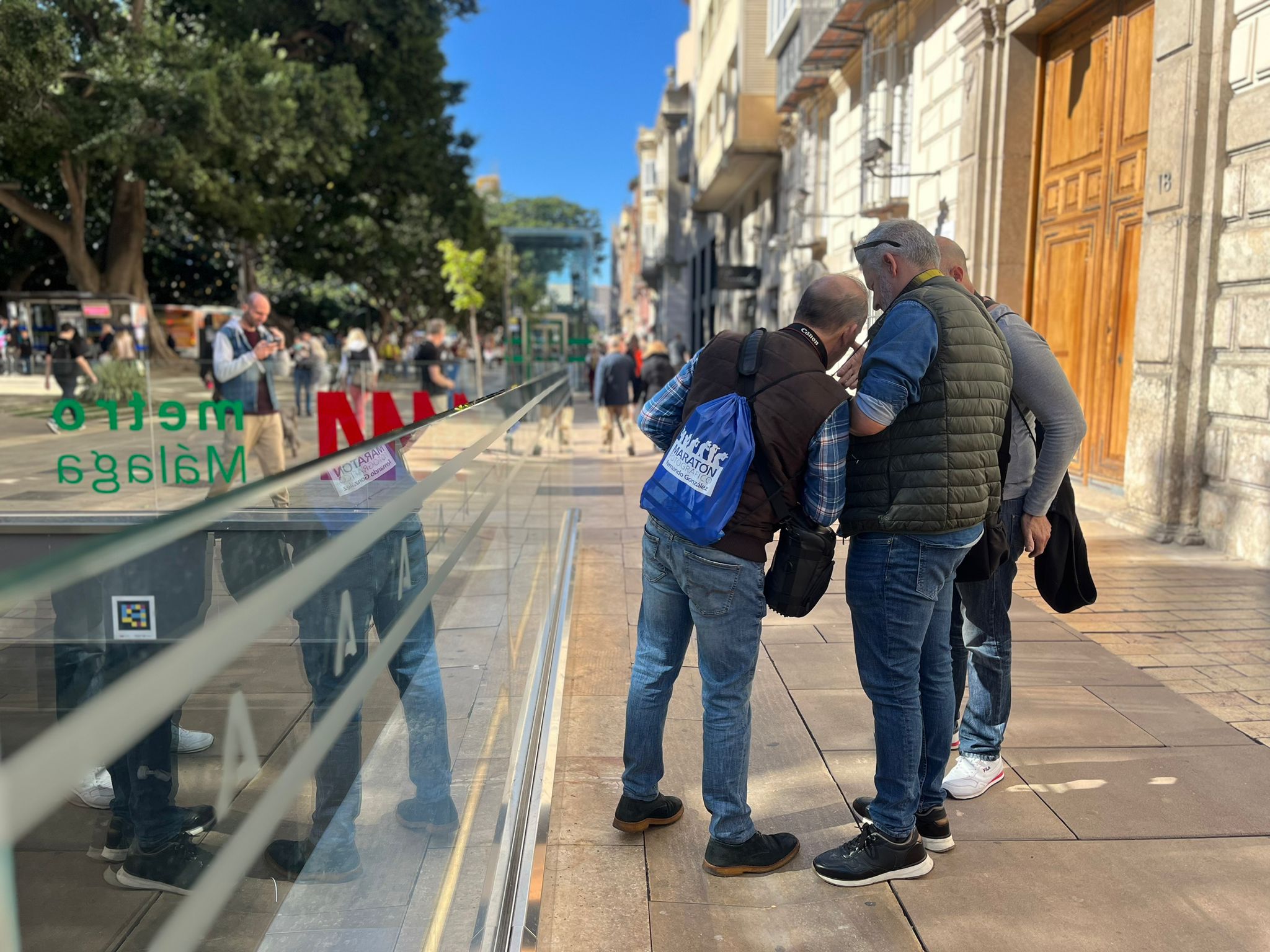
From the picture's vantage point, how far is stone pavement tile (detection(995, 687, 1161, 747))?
4.21 meters

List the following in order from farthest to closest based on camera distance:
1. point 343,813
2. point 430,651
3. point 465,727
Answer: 1. point 465,727
2. point 430,651
3. point 343,813

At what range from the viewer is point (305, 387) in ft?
75.5

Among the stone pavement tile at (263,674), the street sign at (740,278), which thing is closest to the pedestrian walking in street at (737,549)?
the stone pavement tile at (263,674)

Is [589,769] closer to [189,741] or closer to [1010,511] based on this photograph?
[1010,511]

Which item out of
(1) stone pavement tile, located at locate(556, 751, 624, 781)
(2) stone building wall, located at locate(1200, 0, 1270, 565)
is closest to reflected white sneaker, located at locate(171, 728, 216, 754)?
(1) stone pavement tile, located at locate(556, 751, 624, 781)

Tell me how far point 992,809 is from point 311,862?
9.37ft

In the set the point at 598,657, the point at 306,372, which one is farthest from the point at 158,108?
the point at 598,657

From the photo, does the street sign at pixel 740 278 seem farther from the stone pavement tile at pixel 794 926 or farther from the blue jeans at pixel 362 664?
the blue jeans at pixel 362 664

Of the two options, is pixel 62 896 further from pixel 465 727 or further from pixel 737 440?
pixel 737 440

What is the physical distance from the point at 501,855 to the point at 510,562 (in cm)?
105

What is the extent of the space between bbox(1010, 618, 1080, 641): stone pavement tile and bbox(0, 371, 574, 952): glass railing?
360cm

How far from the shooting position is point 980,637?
361 cm

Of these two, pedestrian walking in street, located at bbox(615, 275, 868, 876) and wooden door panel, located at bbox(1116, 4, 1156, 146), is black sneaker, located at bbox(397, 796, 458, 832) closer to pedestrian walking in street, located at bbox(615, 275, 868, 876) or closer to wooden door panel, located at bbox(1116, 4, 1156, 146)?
pedestrian walking in street, located at bbox(615, 275, 868, 876)

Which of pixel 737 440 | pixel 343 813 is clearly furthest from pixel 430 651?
pixel 737 440
